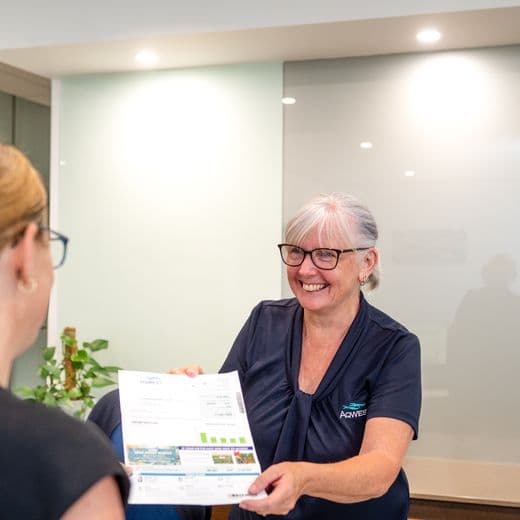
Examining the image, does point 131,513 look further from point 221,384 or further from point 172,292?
point 172,292

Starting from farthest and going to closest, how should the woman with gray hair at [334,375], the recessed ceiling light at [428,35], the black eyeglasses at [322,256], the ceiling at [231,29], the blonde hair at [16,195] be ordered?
the recessed ceiling light at [428,35]
the ceiling at [231,29]
the black eyeglasses at [322,256]
the woman with gray hair at [334,375]
the blonde hair at [16,195]

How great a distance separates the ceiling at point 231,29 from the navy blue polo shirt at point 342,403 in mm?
1633

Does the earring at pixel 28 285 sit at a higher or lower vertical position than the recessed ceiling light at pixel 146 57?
lower

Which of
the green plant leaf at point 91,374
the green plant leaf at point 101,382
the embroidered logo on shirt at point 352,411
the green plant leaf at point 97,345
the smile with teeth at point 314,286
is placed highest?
the smile with teeth at point 314,286

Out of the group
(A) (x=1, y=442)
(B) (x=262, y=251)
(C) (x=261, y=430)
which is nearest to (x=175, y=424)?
(C) (x=261, y=430)

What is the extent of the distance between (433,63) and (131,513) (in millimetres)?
2480

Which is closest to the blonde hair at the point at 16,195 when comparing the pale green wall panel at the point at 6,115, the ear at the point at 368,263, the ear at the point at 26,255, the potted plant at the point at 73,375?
the ear at the point at 26,255

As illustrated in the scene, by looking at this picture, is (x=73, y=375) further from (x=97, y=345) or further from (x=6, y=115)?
(x=6, y=115)

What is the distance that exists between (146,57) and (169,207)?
733 millimetres

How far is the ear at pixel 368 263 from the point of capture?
6.01 ft

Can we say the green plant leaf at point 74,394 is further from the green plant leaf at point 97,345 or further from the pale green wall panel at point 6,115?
the pale green wall panel at point 6,115

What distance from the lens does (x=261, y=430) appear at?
171 centimetres

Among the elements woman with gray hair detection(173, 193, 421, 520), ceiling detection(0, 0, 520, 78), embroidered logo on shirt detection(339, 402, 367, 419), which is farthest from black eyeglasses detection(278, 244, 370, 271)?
ceiling detection(0, 0, 520, 78)

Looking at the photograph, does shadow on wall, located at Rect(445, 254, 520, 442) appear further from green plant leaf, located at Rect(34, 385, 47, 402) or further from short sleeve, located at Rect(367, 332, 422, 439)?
green plant leaf, located at Rect(34, 385, 47, 402)
